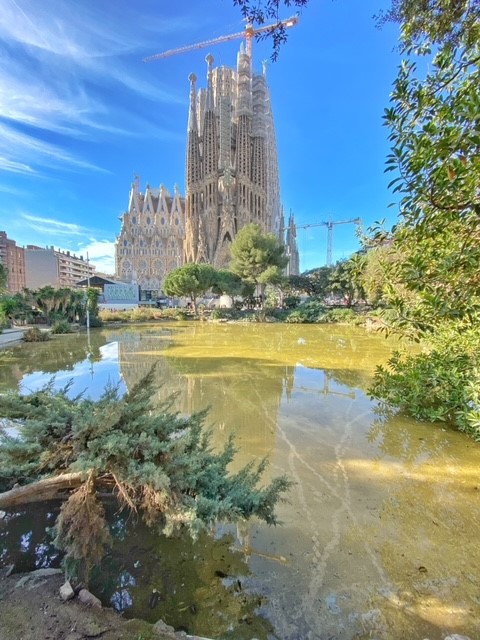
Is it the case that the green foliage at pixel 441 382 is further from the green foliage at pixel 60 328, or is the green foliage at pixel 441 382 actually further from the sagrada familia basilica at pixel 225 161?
the sagrada familia basilica at pixel 225 161

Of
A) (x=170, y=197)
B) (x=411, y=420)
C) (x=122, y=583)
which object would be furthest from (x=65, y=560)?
(x=170, y=197)

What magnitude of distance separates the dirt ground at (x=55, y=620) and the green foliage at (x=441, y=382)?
3835mm

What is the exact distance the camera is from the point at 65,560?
1.44m

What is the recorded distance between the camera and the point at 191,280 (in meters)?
28.1

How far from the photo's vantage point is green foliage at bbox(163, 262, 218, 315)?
92.5 feet

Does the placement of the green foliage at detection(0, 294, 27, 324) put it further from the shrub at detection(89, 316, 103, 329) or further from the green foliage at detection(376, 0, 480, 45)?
the green foliage at detection(376, 0, 480, 45)

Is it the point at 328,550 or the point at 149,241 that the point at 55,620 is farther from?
the point at 149,241

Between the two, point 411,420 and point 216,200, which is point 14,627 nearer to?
point 411,420

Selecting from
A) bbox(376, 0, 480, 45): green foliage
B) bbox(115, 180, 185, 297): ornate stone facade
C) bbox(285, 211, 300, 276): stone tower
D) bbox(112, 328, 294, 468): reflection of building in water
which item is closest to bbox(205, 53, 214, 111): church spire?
bbox(115, 180, 185, 297): ornate stone facade

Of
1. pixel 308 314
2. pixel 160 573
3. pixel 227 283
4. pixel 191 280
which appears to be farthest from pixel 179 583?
pixel 227 283

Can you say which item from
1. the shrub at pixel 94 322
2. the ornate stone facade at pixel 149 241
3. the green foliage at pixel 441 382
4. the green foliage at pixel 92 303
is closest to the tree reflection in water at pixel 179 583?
the green foliage at pixel 441 382

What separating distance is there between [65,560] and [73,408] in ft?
2.76

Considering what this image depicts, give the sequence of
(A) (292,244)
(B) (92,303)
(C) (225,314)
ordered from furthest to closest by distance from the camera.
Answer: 1. (A) (292,244)
2. (C) (225,314)
3. (B) (92,303)

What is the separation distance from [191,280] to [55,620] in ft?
89.9
